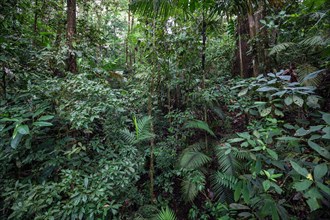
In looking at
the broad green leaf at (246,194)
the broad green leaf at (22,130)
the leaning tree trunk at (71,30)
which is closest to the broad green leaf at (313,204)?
the broad green leaf at (246,194)

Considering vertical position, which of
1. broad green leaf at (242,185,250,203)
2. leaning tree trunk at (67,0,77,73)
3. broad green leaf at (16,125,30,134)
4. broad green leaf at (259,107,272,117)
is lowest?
broad green leaf at (242,185,250,203)

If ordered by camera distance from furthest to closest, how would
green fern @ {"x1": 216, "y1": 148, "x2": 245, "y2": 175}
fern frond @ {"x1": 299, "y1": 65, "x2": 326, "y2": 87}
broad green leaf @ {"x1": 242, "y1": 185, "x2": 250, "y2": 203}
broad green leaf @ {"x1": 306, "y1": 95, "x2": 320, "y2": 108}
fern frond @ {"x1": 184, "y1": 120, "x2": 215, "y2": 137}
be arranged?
1. fern frond @ {"x1": 184, "y1": 120, "x2": 215, "y2": 137}
2. green fern @ {"x1": 216, "y1": 148, "x2": 245, "y2": 175}
3. fern frond @ {"x1": 299, "y1": 65, "x2": 326, "y2": 87}
4. broad green leaf @ {"x1": 306, "y1": 95, "x2": 320, "y2": 108}
5. broad green leaf @ {"x1": 242, "y1": 185, "x2": 250, "y2": 203}

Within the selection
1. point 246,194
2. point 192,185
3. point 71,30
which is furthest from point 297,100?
point 71,30

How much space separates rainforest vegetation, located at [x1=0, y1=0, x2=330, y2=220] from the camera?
5.04 ft

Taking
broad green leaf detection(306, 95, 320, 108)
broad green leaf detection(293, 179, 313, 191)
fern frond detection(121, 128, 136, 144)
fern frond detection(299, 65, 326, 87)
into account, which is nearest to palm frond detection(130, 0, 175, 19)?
fern frond detection(121, 128, 136, 144)

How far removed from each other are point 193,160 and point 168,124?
980 millimetres

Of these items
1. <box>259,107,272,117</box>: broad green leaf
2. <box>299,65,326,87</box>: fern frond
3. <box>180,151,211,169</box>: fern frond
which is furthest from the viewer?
<box>180,151,211,169</box>: fern frond

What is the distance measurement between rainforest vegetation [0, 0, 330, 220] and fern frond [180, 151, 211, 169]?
15 mm

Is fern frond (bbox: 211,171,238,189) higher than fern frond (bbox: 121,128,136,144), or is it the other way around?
fern frond (bbox: 121,128,136,144)

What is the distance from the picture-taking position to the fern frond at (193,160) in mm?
2488

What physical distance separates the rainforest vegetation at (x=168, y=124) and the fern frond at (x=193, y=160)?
0.01 meters

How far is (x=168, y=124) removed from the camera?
3375 mm

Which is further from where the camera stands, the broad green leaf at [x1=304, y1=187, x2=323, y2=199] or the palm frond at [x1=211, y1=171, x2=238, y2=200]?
the palm frond at [x1=211, y1=171, x2=238, y2=200]

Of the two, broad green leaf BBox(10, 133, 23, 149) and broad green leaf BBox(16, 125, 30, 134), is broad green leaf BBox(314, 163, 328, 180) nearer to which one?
broad green leaf BBox(16, 125, 30, 134)
